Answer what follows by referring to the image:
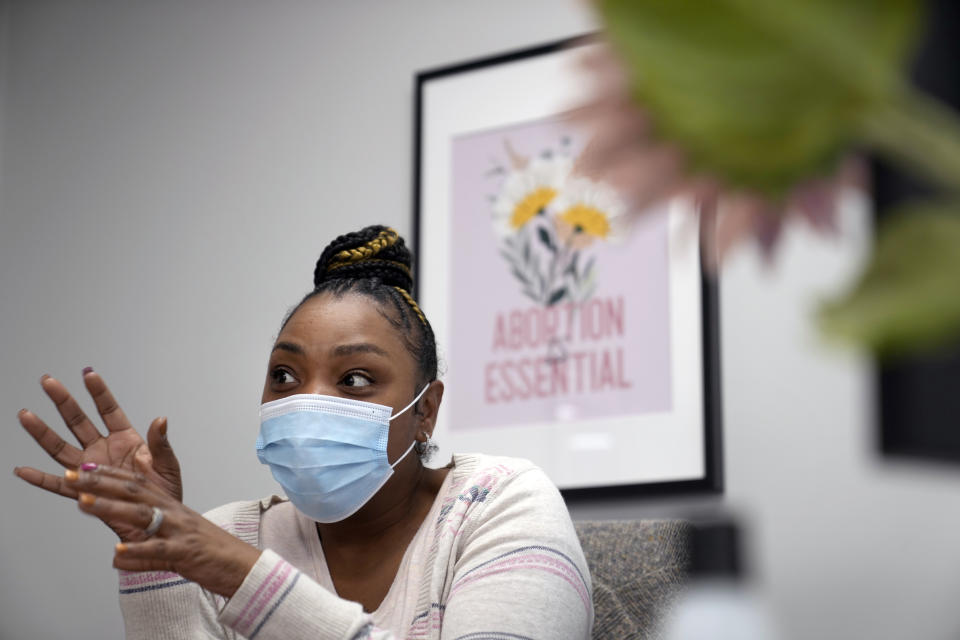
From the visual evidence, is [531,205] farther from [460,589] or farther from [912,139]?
[912,139]

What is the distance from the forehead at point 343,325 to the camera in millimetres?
1516

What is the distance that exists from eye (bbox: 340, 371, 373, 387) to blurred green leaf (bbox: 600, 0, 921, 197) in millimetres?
1299

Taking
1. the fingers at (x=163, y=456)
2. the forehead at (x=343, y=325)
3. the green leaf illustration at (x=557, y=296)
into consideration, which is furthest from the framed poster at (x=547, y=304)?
the fingers at (x=163, y=456)

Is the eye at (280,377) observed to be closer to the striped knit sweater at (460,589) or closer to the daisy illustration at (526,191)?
the striped knit sweater at (460,589)

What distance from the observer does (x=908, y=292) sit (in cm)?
20

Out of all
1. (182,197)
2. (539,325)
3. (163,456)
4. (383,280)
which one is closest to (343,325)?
(383,280)

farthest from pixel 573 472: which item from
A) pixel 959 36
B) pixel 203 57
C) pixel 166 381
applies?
pixel 959 36

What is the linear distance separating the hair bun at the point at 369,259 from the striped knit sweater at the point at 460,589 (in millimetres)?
297

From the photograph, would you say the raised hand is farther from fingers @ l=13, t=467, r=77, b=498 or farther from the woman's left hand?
the woman's left hand

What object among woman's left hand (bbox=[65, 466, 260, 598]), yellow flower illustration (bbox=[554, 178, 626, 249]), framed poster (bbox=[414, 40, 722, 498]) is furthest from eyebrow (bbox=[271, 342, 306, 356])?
yellow flower illustration (bbox=[554, 178, 626, 249])

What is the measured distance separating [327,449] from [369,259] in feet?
1.09

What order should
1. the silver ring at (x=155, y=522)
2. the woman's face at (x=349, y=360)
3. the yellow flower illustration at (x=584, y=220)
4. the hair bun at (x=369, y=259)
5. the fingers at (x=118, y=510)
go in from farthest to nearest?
the yellow flower illustration at (x=584, y=220)
the hair bun at (x=369, y=259)
the woman's face at (x=349, y=360)
the silver ring at (x=155, y=522)
the fingers at (x=118, y=510)

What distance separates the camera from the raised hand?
4.47 feet

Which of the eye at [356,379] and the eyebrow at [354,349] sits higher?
the eyebrow at [354,349]
